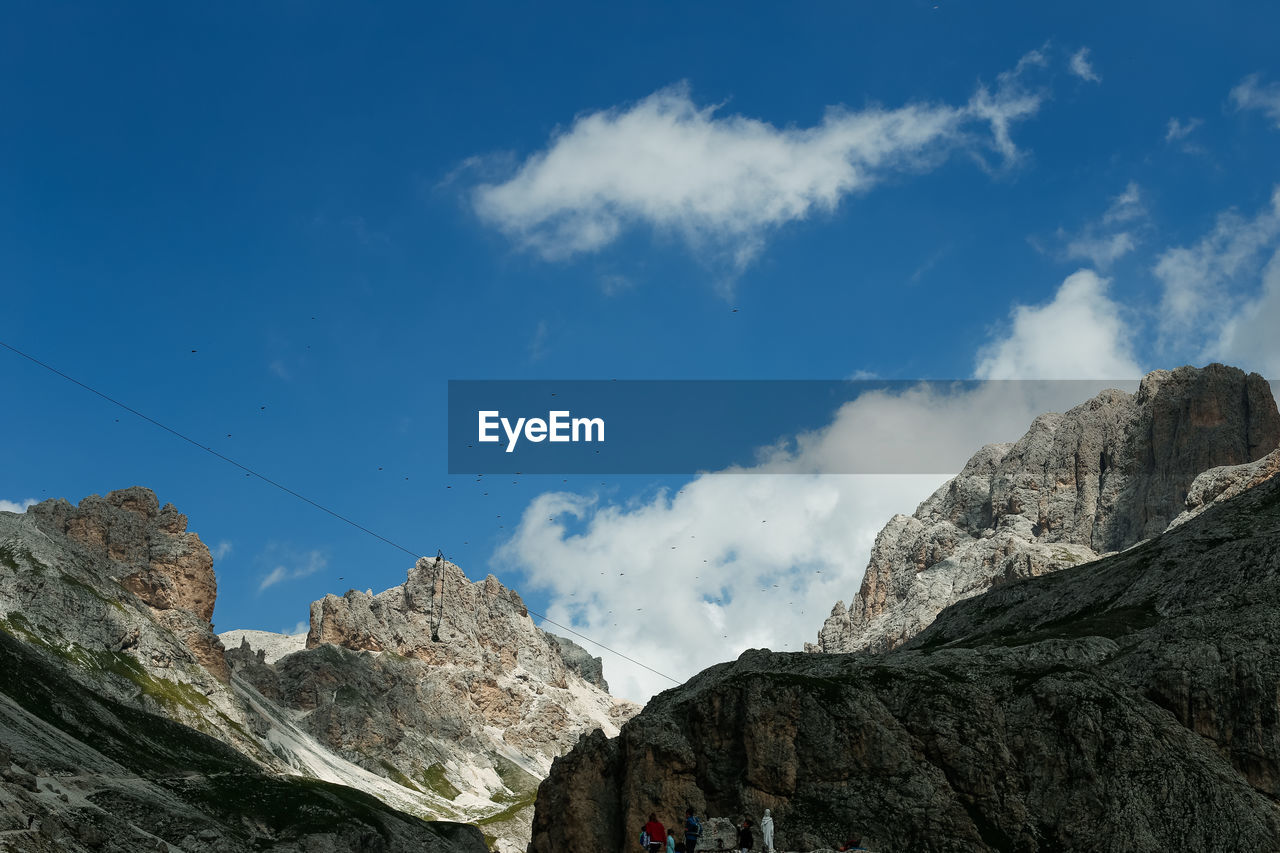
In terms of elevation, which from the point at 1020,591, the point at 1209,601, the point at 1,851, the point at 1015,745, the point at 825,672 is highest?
the point at 1020,591

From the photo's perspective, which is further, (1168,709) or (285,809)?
(285,809)

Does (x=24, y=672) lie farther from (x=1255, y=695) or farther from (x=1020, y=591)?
(x=1255, y=695)

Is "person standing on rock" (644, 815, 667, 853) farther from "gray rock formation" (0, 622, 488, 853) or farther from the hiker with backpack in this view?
"gray rock formation" (0, 622, 488, 853)

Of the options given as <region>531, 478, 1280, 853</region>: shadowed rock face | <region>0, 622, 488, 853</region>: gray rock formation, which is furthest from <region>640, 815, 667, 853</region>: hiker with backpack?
<region>0, 622, 488, 853</region>: gray rock formation

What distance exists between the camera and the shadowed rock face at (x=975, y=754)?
86562 millimetres

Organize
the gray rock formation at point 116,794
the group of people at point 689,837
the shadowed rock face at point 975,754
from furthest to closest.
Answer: the gray rock formation at point 116,794 → the shadowed rock face at point 975,754 → the group of people at point 689,837

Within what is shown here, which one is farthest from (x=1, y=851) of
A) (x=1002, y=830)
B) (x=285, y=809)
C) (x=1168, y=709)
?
(x=285, y=809)

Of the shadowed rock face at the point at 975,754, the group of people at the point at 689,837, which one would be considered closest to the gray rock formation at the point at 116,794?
the shadowed rock face at the point at 975,754

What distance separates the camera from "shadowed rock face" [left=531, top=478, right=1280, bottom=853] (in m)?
86.6

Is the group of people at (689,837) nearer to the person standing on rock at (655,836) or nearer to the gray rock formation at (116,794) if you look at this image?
the person standing on rock at (655,836)

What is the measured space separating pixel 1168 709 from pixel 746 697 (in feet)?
113

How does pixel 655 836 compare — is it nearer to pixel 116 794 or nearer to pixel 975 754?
pixel 975 754

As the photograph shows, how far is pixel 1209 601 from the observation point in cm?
12225

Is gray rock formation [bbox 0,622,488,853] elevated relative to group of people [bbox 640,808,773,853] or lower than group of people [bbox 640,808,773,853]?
elevated
